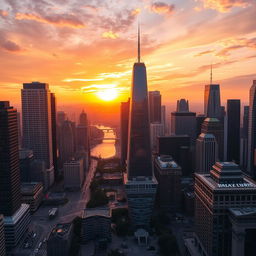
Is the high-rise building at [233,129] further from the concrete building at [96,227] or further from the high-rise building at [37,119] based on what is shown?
the concrete building at [96,227]

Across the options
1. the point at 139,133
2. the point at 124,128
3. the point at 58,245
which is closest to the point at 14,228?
the point at 58,245

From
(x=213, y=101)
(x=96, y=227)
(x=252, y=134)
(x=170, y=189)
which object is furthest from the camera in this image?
(x=213, y=101)

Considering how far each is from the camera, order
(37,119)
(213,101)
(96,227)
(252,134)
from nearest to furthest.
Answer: (96,227)
(37,119)
(252,134)
(213,101)

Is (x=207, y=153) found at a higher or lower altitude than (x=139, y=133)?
lower

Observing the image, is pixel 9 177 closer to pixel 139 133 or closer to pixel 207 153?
pixel 139 133

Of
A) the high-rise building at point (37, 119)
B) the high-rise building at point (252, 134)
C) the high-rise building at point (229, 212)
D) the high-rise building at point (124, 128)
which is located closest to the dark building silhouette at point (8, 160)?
the high-rise building at point (37, 119)

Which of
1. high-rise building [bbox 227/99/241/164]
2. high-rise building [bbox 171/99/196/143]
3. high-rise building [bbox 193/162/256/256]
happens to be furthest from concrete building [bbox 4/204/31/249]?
high-rise building [bbox 171/99/196/143]
